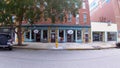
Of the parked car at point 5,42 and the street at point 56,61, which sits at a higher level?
the parked car at point 5,42

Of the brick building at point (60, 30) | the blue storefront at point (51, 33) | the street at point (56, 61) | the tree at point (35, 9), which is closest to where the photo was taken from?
the street at point (56, 61)

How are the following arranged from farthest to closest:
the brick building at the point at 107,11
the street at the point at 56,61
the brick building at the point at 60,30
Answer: the brick building at the point at 107,11
the brick building at the point at 60,30
the street at the point at 56,61

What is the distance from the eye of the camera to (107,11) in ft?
166

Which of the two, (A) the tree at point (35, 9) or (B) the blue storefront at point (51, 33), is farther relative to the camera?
(B) the blue storefront at point (51, 33)

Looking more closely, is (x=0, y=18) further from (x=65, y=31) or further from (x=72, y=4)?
(x=65, y=31)

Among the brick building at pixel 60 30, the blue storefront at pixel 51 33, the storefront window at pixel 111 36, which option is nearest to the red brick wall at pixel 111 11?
the storefront window at pixel 111 36

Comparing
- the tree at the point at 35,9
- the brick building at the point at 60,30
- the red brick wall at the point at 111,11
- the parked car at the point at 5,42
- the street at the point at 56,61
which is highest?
the red brick wall at the point at 111,11

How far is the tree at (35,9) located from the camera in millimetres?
23828

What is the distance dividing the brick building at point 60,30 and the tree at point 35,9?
13126 mm

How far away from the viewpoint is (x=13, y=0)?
77.0 ft

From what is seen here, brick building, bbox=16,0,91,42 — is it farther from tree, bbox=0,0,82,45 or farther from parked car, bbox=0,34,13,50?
parked car, bbox=0,34,13,50

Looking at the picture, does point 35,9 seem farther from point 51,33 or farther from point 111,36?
point 111,36

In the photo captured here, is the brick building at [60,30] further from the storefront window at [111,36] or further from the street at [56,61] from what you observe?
the street at [56,61]

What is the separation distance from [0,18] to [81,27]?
2003 cm
